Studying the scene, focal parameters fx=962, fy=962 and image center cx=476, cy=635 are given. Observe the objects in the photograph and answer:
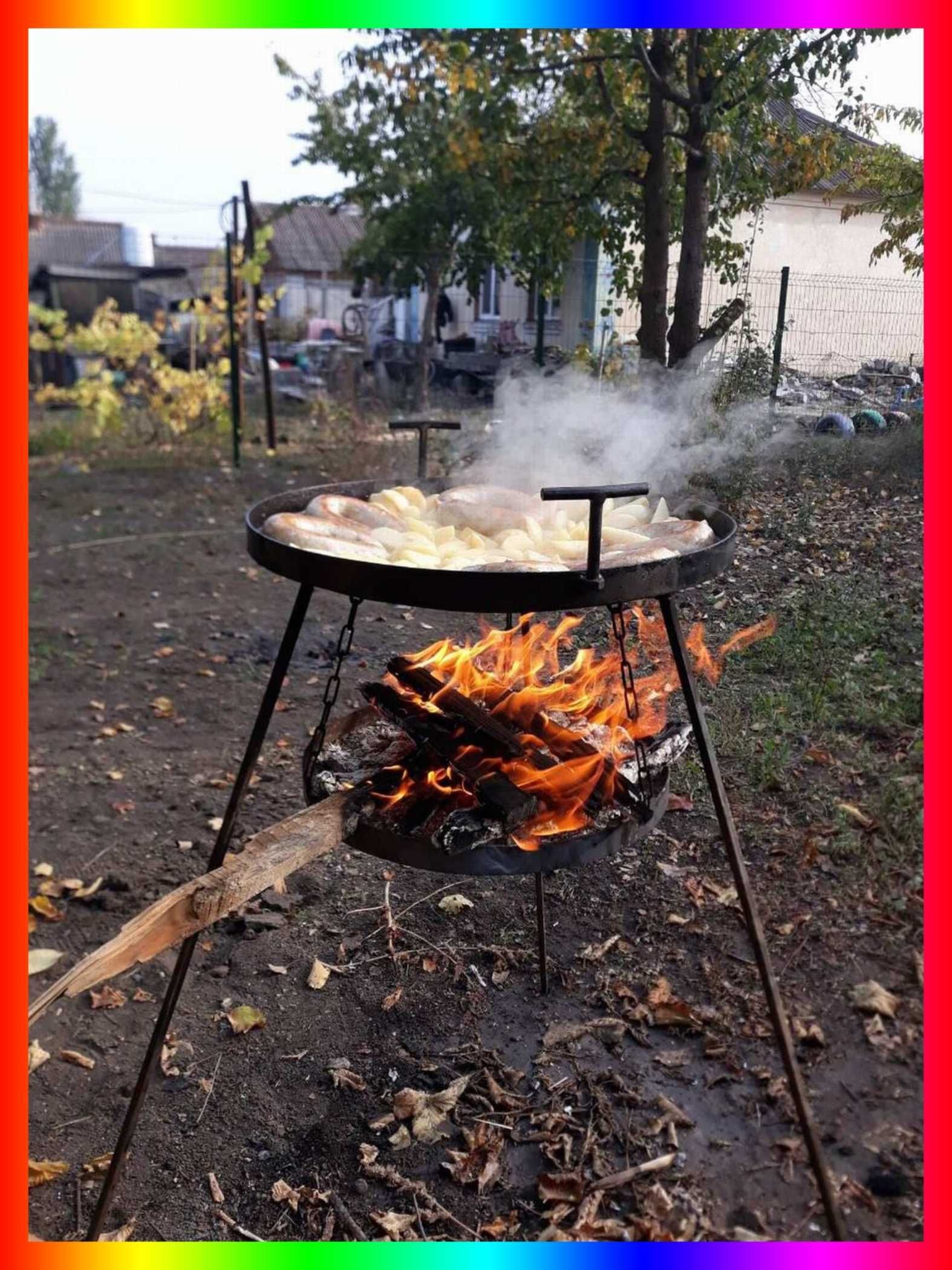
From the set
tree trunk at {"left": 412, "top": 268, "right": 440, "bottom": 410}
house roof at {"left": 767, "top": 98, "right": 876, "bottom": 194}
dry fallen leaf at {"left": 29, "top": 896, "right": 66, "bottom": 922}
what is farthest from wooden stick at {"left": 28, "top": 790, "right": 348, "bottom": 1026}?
tree trunk at {"left": 412, "top": 268, "right": 440, "bottom": 410}

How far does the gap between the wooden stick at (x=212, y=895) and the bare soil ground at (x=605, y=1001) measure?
0.82 metres

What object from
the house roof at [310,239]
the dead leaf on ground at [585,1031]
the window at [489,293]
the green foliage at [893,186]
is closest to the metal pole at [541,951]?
the dead leaf on ground at [585,1031]

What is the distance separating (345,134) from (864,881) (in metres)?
5.43

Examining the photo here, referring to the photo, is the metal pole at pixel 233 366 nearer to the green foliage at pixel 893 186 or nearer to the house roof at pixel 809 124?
the house roof at pixel 809 124

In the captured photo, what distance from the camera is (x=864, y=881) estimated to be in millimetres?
2398

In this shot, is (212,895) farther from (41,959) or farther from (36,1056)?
(41,959)

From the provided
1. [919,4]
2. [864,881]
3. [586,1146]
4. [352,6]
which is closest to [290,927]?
[586,1146]

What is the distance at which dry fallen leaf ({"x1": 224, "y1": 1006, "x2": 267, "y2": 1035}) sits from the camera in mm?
2891

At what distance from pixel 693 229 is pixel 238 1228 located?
3.28 metres

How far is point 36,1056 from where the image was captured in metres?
2.84

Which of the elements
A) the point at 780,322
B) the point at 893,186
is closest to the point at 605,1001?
the point at 780,322

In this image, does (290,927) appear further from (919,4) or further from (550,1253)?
(919,4)
